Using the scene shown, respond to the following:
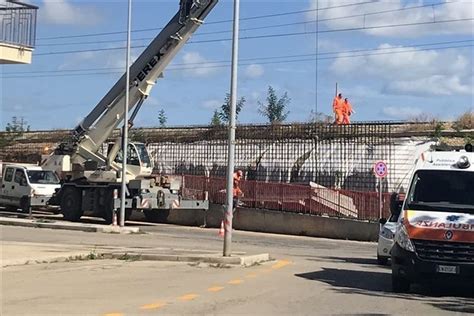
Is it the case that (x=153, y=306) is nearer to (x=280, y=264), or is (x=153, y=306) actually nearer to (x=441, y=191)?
(x=441, y=191)

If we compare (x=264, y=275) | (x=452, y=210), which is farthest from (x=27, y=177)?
(x=452, y=210)

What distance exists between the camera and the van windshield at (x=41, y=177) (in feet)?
112

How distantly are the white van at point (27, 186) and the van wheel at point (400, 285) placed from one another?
22.4m

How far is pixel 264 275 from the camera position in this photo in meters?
15.5

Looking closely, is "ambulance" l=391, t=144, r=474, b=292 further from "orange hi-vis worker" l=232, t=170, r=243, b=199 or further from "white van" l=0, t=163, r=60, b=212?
"white van" l=0, t=163, r=60, b=212

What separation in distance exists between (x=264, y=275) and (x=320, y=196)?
55.6 ft

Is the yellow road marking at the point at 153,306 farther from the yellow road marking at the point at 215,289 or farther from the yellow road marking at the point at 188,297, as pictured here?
the yellow road marking at the point at 215,289

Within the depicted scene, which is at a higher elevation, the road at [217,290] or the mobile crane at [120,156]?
the mobile crane at [120,156]

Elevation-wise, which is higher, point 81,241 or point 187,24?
point 187,24

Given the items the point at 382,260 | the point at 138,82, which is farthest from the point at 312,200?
the point at 382,260

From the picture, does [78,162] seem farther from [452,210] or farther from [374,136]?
[452,210]

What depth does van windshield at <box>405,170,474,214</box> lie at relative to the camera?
13672 millimetres

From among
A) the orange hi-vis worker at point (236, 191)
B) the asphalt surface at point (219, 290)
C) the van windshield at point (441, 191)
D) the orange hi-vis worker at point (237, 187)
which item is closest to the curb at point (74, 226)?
the orange hi-vis worker at point (236, 191)

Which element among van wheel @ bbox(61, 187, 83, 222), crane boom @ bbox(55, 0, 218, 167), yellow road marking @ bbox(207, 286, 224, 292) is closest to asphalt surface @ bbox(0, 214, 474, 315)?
yellow road marking @ bbox(207, 286, 224, 292)
